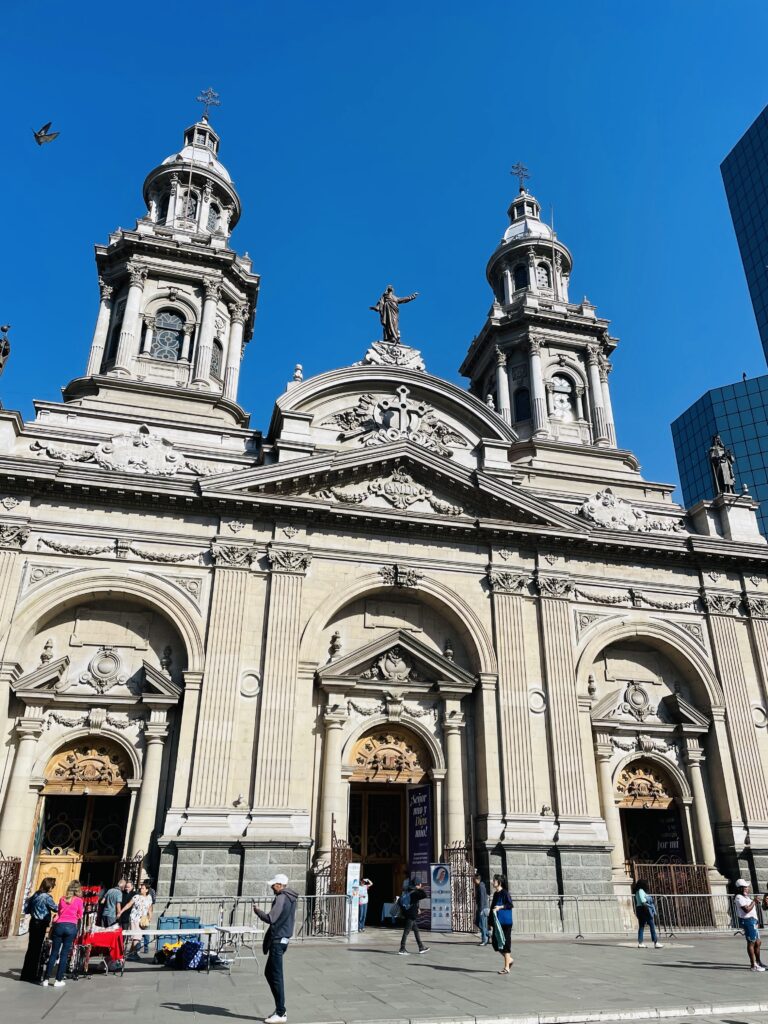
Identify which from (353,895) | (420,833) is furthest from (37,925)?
(420,833)

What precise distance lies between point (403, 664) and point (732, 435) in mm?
71311

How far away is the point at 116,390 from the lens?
33.0m

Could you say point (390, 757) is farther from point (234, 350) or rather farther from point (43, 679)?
point (234, 350)

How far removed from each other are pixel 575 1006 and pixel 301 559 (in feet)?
56.4

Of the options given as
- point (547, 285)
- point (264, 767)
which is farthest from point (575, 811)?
point (547, 285)

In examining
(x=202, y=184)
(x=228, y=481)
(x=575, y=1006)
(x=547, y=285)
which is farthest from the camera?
(x=547, y=285)

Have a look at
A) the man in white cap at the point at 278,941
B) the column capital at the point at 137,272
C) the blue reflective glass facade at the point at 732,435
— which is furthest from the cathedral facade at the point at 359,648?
the blue reflective glass facade at the point at 732,435

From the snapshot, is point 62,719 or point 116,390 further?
point 116,390

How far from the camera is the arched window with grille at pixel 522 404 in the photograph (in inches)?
1580

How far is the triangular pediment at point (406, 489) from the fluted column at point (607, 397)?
11389 mm

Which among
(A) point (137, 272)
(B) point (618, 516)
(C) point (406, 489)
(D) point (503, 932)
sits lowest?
(D) point (503, 932)

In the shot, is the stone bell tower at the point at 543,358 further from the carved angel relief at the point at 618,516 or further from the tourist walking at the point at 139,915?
the tourist walking at the point at 139,915

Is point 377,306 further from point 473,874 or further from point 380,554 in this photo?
point 473,874

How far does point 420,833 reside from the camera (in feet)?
80.7
